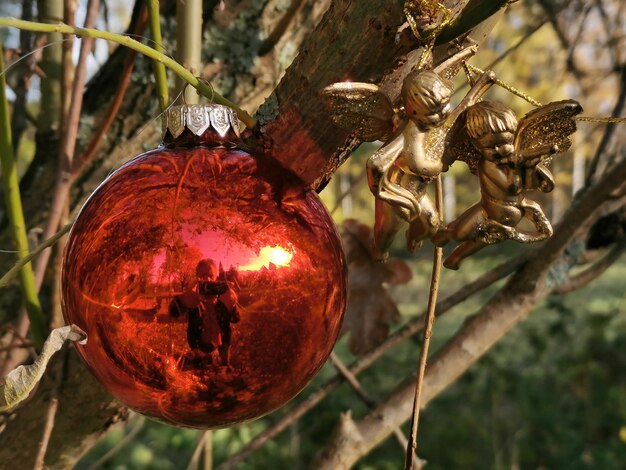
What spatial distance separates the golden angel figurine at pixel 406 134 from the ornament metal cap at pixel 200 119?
86 millimetres

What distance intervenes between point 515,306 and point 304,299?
1.79ft

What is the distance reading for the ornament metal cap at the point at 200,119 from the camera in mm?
548

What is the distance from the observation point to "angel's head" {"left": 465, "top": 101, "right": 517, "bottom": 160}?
489 millimetres

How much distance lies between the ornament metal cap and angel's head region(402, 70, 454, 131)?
139mm

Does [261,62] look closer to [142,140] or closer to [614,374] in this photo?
[142,140]

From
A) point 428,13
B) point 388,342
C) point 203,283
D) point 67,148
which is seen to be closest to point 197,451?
point 388,342

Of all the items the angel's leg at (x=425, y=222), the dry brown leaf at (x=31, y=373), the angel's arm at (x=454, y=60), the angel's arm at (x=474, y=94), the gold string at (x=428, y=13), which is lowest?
the dry brown leaf at (x=31, y=373)

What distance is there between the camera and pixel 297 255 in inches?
19.8

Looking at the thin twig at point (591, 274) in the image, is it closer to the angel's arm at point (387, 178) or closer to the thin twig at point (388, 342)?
the thin twig at point (388, 342)

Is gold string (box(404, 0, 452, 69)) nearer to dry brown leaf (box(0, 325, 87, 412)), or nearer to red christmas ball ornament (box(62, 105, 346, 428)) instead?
red christmas ball ornament (box(62, 105, 346, 428))

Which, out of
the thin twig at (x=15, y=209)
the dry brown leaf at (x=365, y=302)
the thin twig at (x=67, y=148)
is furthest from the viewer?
the dry brown leaf at (x=365, y=302)

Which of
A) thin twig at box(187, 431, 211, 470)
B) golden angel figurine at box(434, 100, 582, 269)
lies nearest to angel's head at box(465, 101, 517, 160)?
golden angel figurine at box(434, 100, 582, 269)

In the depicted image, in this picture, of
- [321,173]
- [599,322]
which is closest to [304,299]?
[321,173]

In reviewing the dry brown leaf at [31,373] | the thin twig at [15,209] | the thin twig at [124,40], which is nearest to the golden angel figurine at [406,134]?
the thin twig at [124,40]
